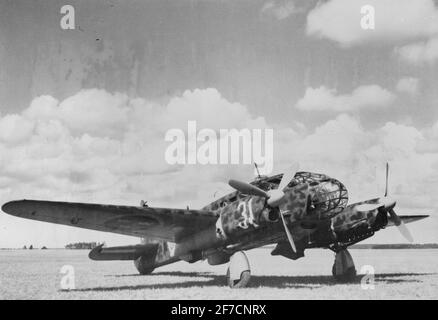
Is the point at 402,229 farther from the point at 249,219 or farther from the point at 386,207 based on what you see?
the point at 249,219

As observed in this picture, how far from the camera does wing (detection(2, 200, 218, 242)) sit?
13.1 m

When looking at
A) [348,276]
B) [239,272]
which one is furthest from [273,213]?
[348,276]

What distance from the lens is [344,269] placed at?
59.6 ft

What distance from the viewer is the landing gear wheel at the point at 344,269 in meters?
18.1

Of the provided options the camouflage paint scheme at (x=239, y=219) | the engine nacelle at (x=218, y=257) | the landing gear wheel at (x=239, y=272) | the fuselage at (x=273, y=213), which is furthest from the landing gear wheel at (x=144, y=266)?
the landing gear wheel at (x=239, y=272)

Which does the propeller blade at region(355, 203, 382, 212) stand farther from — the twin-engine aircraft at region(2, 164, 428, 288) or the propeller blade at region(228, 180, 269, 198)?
the propeller blade at region(228, 180, 269, 198)

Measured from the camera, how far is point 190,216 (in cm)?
1552

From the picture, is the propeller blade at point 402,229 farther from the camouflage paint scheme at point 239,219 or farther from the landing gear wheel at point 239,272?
the landing gear wheel at point 239,272

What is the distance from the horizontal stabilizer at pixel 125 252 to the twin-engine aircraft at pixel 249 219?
3544mm

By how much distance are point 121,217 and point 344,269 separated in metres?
9.47

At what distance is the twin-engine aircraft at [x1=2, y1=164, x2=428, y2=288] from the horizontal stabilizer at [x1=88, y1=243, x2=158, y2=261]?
140 inches

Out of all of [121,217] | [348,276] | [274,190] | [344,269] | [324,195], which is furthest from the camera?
[344,269]

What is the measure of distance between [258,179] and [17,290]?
9.38 metres
